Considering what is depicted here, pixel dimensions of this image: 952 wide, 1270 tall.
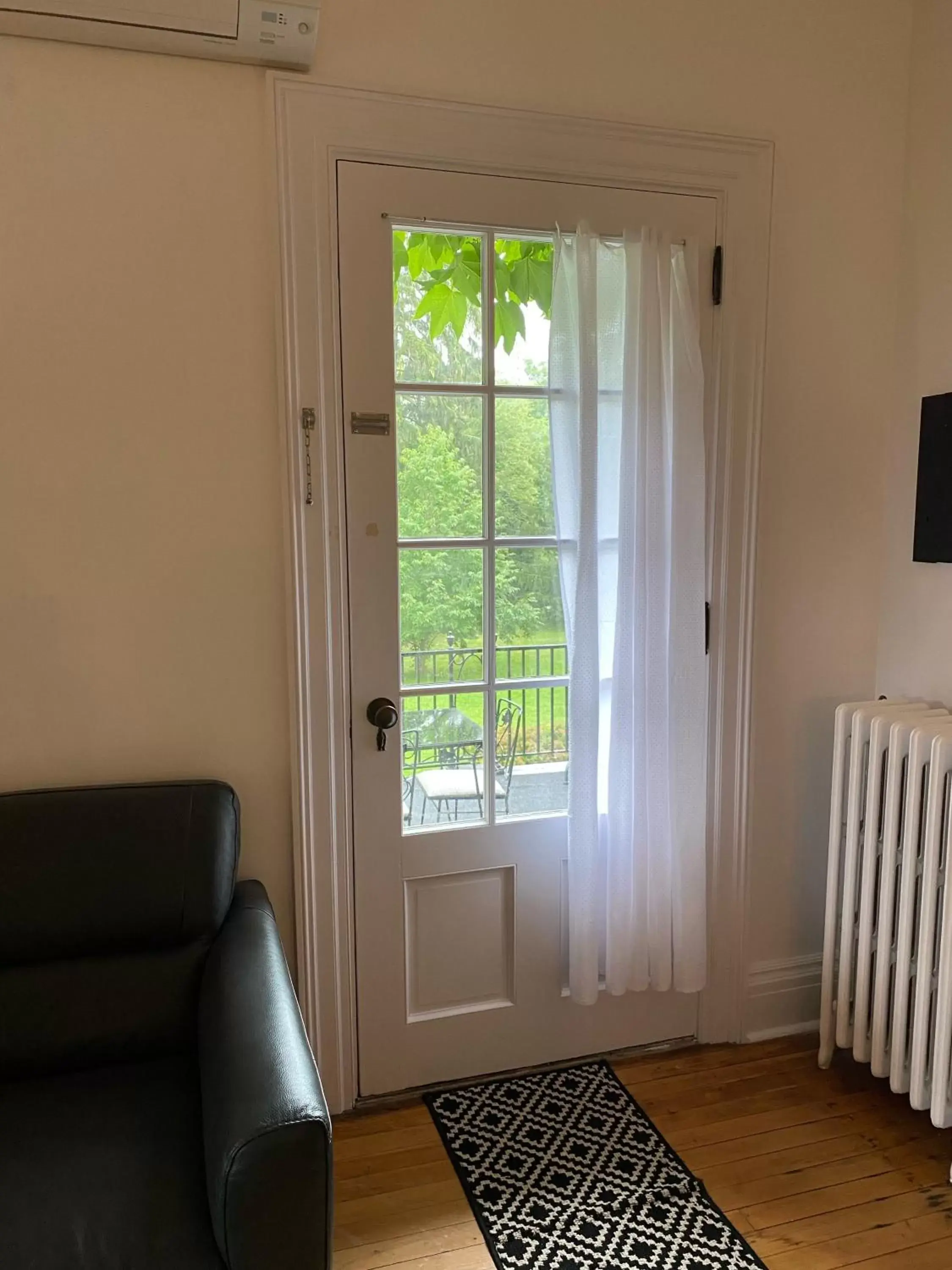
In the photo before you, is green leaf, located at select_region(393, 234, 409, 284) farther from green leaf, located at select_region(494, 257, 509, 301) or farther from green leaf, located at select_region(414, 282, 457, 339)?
green leaf, located at select_region(494, 257, 509, 301)

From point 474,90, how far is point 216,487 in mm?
979

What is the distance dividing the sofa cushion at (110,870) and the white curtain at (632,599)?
820 mm

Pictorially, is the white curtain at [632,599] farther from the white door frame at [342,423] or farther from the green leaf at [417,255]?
the green leaf at [417,255]

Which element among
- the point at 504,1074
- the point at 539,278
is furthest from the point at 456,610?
the point at 504,1074

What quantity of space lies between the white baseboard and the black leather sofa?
1.34 metres

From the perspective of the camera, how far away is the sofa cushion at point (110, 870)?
5.32 ft

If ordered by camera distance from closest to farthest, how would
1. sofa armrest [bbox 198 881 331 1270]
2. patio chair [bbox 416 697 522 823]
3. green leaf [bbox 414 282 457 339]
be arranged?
sofa armrest [bbox 198 881 331 1270]
green leaf [bbox 414 282 457 339]
patio chair [bbox 416 697 522 823]

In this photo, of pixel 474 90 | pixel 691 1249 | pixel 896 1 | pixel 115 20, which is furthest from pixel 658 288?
pixel 691 1249

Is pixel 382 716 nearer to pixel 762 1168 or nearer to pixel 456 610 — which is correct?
pixel 456 610

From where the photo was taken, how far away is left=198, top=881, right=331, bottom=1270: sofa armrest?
119 centimetres

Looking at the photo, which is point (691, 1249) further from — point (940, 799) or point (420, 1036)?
point (940, 799)

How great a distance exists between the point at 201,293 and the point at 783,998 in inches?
86.8

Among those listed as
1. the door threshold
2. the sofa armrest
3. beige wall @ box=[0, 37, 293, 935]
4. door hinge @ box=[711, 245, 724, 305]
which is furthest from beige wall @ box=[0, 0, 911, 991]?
the sofa armrest

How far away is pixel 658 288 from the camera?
2.01 metres
